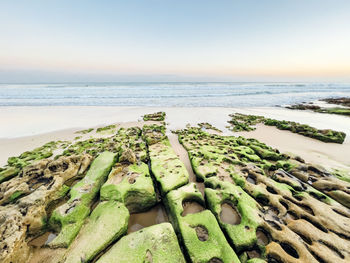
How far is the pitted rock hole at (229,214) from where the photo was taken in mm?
2966

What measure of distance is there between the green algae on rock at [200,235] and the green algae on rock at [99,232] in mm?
1012

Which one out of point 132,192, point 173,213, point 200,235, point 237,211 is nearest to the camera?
point 200,235

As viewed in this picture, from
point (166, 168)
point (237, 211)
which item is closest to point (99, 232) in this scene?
point (166, 168)

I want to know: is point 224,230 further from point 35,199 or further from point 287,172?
point 35,199

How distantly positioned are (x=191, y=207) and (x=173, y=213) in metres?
0.51

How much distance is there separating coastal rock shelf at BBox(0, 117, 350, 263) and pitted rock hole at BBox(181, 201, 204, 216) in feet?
0.07

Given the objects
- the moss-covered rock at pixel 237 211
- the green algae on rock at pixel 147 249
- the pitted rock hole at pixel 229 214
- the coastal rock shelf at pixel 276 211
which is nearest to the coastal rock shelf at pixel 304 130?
the coastal rock shelf at pixel 276 211

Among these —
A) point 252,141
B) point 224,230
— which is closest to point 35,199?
point 224,230

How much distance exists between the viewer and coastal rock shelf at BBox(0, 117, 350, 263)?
2.31 m

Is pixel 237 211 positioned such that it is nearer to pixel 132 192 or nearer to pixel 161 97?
pixel 132 192

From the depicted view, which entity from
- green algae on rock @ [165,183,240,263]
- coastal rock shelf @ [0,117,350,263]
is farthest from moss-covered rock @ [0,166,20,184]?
green algae on rock @ [165,183,240,263]

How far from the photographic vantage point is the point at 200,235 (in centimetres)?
255

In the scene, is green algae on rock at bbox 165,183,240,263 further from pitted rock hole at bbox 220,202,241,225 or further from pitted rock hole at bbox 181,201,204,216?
pitted rock hole at bbox 220,202,241,225

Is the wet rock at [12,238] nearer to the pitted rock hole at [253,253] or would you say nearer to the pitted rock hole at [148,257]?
the pitted rock hole at [148,257]
